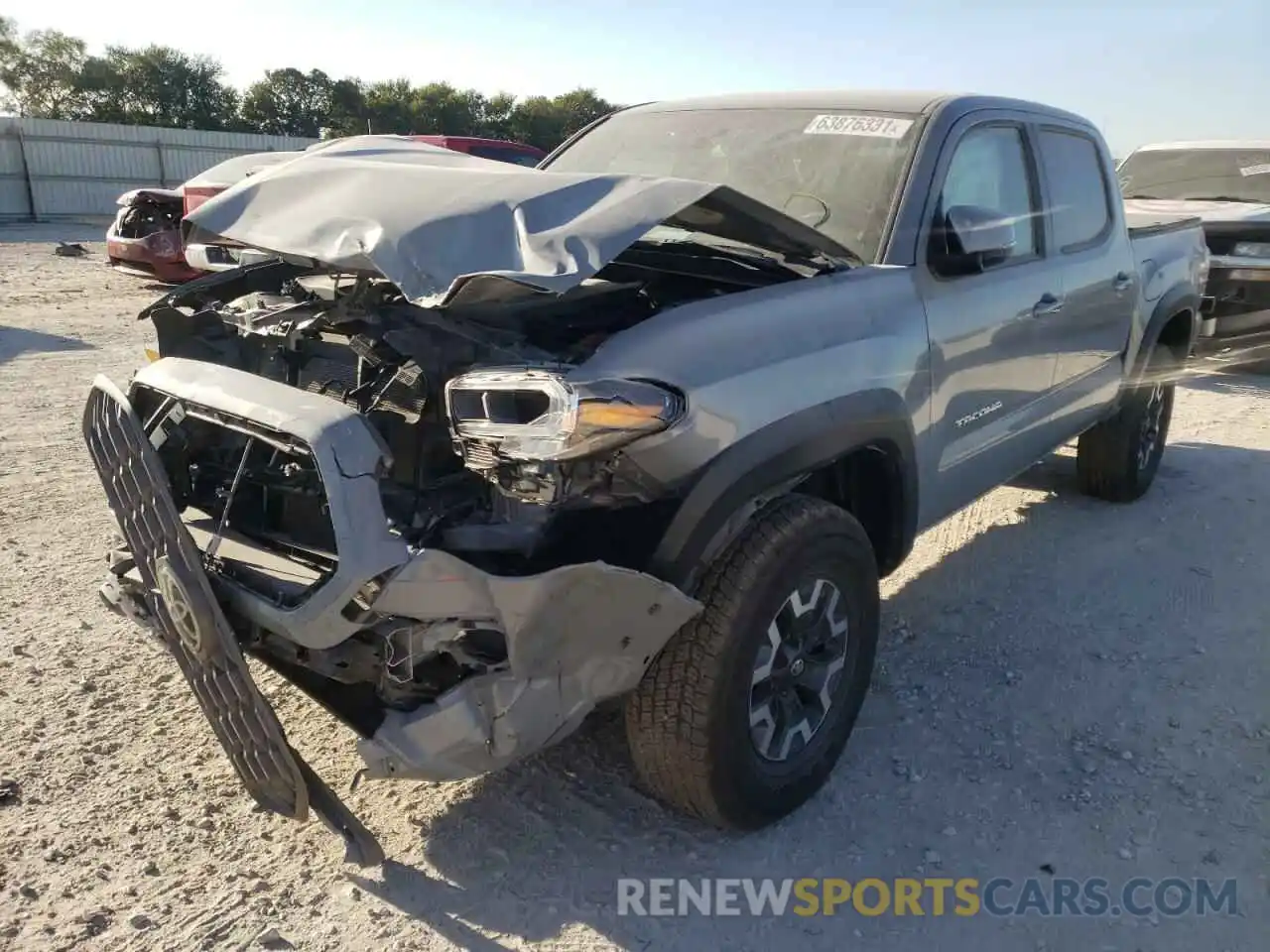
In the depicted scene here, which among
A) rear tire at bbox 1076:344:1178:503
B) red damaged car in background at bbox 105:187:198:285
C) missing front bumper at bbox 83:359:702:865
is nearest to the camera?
missing front bumper at bbox 83:359:702:865

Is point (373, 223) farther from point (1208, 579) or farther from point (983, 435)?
point (1208, 579)

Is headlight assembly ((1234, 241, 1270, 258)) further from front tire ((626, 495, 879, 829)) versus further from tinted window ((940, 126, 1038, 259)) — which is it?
front tire ((626, 495, 879, 829))

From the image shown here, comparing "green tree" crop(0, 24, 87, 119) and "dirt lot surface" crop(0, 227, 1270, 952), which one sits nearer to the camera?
"dirt lot surface" crop(0, 227, 1270, 952)

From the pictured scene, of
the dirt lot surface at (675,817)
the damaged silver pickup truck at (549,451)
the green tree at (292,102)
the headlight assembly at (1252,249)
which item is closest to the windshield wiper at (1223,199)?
the headlight assembly at (1252,249)

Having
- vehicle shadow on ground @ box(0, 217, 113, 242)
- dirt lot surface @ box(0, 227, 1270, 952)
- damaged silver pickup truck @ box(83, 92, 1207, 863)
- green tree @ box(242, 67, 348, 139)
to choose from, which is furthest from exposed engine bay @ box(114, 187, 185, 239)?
green tree @ box(242, 67, 348, 139)

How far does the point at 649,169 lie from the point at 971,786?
2460 millimetres

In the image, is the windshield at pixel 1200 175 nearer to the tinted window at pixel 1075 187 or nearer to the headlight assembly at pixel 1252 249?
the headlight assembly at pixel 1252 249

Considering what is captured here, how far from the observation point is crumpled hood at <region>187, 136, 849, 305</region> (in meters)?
2.39

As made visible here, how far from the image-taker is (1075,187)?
14.6 feet

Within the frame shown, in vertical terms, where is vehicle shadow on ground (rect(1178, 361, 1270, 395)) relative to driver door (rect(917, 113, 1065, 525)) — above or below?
below

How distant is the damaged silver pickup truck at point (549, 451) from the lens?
2.28 metres

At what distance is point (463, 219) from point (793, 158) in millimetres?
1578

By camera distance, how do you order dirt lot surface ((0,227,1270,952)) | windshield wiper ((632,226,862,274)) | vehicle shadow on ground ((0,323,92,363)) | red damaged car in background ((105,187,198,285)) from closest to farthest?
dirt lot surface ((0,227,1270,952)), windshield wiper ((632,226,862,274)), vehicle shadow on ground ((0,323,92,363)), red damaged car in background ((105,187,198,285))

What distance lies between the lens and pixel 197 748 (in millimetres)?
3121
